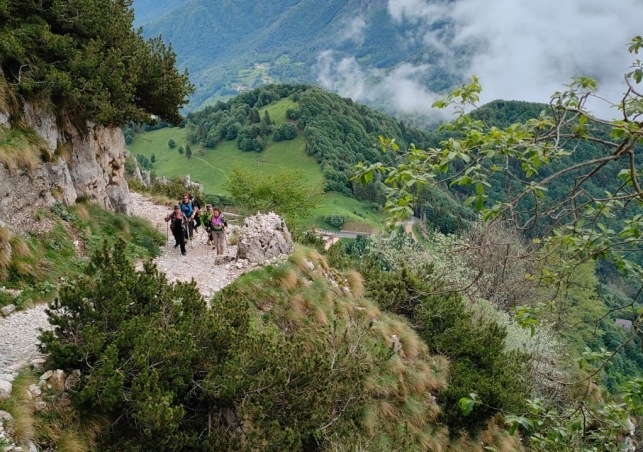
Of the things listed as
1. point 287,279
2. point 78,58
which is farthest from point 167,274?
point 78,58

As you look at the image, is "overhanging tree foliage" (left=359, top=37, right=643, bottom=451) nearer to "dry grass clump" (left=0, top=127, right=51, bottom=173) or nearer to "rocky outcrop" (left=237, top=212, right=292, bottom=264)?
"rocky outcrop" (left=237, top=212, right=292, bottom=264)

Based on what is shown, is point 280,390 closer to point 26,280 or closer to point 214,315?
point 214,315

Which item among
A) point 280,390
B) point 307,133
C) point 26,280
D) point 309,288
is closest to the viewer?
point 280,390

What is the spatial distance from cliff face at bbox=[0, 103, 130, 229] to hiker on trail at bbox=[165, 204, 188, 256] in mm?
3701

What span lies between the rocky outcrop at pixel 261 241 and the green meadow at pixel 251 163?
366ft

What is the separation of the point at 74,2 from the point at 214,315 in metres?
14.1

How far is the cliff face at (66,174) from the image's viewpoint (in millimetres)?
13141

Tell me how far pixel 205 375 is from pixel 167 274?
309 inches

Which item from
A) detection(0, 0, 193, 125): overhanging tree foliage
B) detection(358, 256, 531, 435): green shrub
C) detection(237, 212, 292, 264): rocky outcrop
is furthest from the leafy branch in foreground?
detection(0, 0, 193, 125): overhanging tree foliage

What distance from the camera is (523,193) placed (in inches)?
161

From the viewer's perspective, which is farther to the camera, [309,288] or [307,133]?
[307,133]

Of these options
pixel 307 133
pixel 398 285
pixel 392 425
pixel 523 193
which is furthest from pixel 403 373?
pixel 307 133

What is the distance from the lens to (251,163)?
520ft

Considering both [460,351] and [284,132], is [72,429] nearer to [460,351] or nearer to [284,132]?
[460,351]
